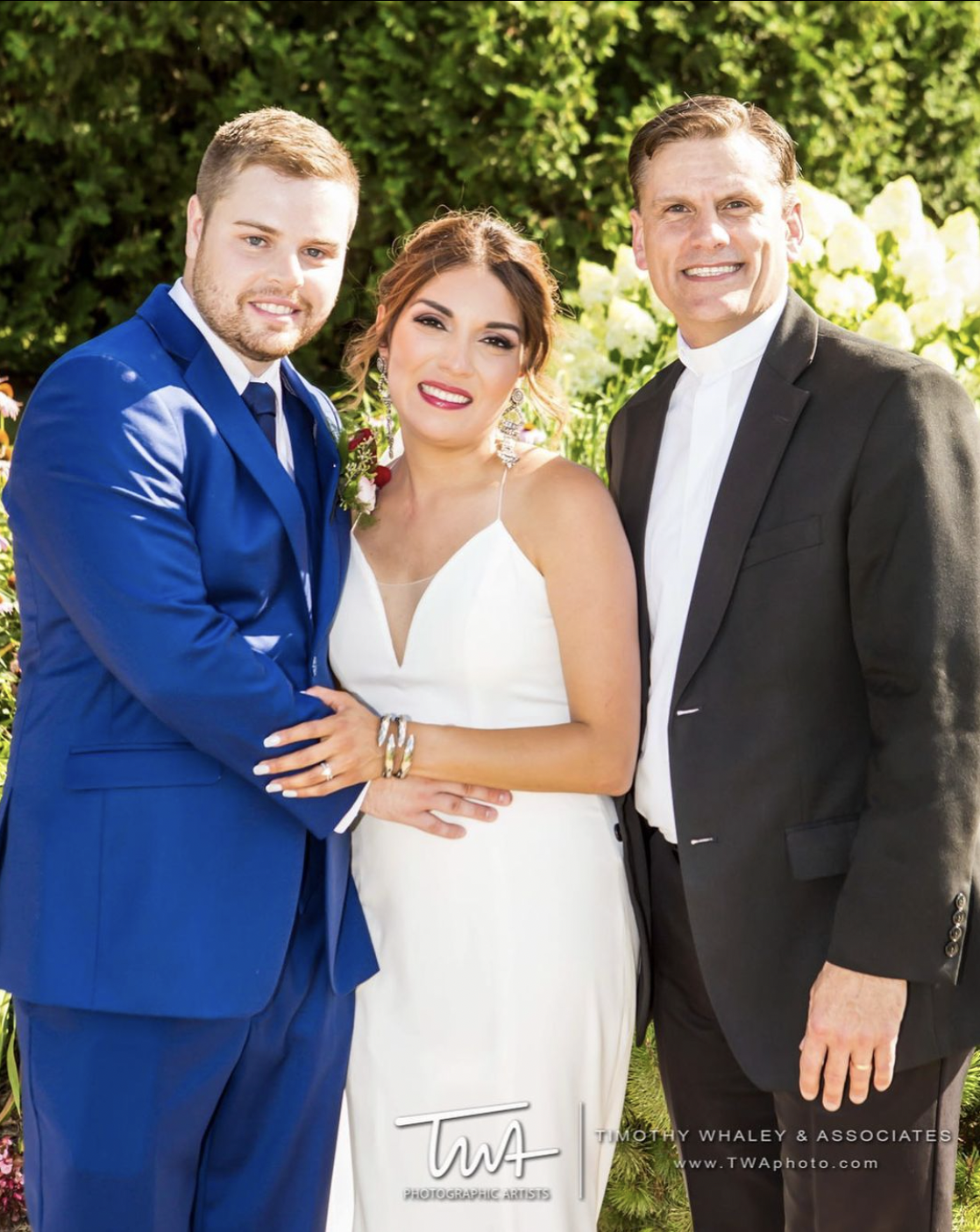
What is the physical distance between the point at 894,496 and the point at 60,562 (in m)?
1.51

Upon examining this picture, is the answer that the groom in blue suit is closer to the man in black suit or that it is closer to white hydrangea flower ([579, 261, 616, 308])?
the man in black suit

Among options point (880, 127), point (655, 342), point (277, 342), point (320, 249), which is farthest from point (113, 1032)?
point (880, 127)

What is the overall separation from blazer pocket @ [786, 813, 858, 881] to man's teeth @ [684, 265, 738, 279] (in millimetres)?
1113

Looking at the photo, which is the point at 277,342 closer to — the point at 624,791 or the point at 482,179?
the point at 624,791

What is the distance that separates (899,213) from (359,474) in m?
3.89

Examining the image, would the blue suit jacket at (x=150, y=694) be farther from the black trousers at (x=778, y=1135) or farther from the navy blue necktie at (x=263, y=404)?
the black trousers at (x=778, y=1135)

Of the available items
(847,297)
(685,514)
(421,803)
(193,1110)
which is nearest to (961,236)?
(847,297)

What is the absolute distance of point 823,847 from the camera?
8.68 feet

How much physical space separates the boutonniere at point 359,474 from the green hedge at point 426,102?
4.30 meters

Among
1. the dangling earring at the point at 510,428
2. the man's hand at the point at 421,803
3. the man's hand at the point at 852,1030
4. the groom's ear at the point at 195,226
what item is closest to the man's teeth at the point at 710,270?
the dangling earring at the point at 510,428

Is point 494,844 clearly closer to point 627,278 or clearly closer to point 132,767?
point 132,767

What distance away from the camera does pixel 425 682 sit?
317 centimetres

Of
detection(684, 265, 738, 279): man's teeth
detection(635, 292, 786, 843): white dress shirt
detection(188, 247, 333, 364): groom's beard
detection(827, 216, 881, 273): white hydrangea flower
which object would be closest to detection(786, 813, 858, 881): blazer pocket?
detection(635, 292, 786, 843): white dress shirt

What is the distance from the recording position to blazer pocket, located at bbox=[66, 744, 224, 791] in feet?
8.91
